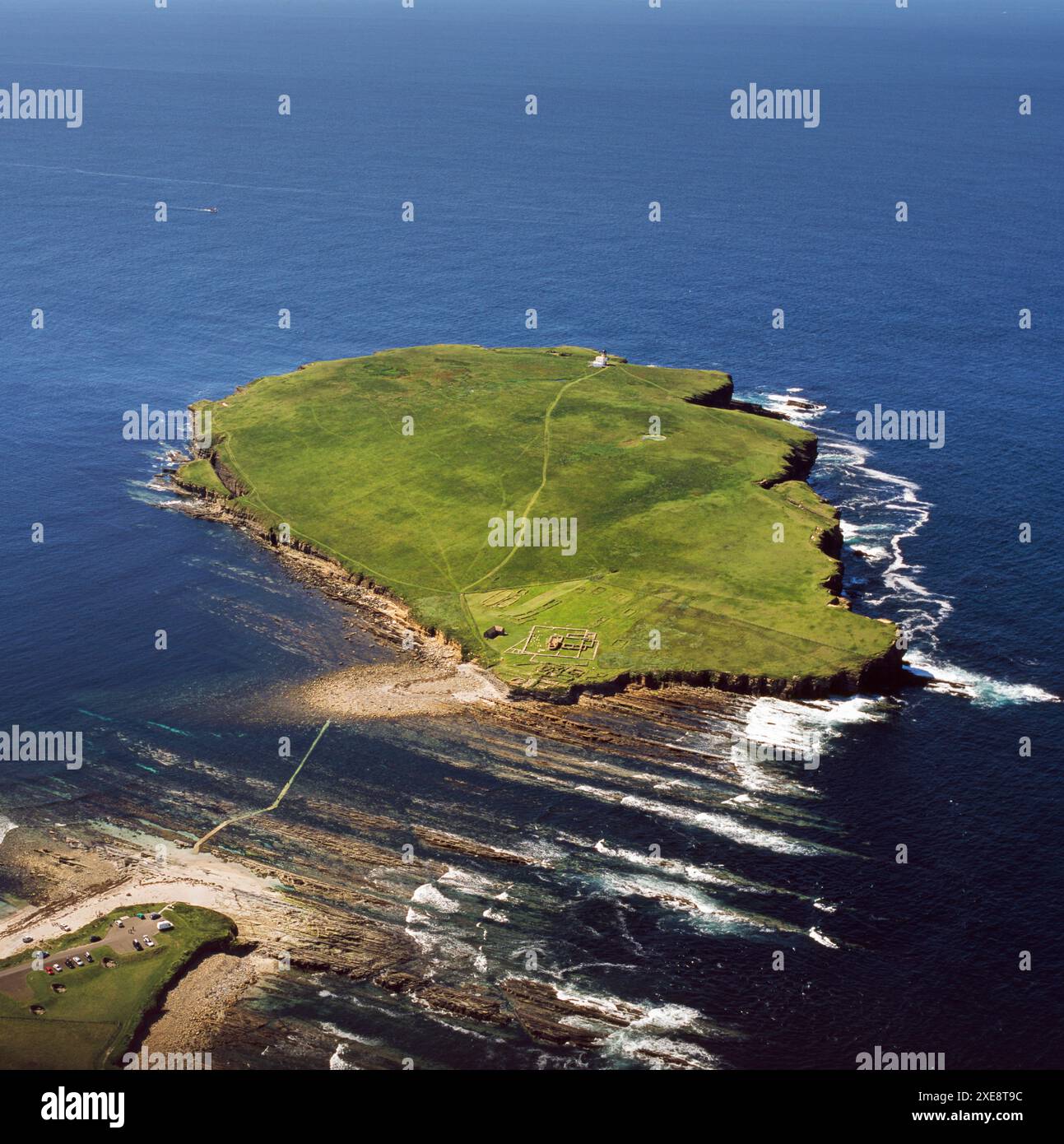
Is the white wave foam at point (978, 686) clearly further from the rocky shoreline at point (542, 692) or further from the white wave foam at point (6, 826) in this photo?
the white wave foam at point (6, 826)

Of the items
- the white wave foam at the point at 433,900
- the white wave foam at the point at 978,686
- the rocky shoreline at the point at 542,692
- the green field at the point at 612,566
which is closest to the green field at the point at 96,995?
the white wave foam at the point at 433,900

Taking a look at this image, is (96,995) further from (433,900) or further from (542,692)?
(542,692)

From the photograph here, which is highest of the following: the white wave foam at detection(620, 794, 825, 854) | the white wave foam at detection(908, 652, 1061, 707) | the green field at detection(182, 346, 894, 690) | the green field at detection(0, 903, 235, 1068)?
the green field at detection(182, 346, 894, 690)

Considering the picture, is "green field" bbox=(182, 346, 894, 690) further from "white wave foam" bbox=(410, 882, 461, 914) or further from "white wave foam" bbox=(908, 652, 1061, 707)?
"white wave foam" bbox=(410, 882, 461, 914)

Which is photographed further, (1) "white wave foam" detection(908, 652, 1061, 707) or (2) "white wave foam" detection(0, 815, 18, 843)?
(1) "white wave foam" detection(908, 652, 1061, 707)

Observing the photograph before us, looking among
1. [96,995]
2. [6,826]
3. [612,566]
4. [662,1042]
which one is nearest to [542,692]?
[612,566]

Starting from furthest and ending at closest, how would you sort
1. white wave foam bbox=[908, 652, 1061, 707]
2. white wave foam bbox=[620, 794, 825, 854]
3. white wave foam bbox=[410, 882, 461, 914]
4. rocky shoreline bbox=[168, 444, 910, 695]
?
rocky shoreline bbox=[168, 444, 910, 695] → white wave foam bbox=[908, 652, 1061, 707] → white wave foam bbox=[620, 794, 825, 854] → white wave foam bbox=[410, 882, 461, 914]

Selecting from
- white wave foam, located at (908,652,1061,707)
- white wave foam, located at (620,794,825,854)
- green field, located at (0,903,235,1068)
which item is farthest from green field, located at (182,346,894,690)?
green field, located at (0,903,235,1068)

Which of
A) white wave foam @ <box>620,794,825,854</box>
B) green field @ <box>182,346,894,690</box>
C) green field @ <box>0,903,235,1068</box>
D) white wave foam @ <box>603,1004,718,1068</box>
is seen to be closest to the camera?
white wave foam @ <box>603,1004,718,1068</box>

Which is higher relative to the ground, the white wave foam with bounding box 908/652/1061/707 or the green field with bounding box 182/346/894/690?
the green field with bounding box 182/346/894/690
